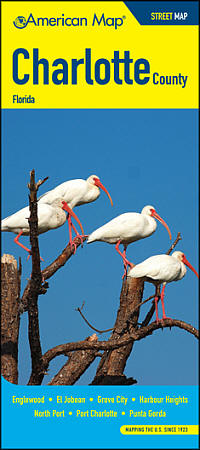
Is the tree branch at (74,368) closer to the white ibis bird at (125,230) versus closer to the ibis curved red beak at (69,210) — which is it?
the white ibis bird at (125,230)

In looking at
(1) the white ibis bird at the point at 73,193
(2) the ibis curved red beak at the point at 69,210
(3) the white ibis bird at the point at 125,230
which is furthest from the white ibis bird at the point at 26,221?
(1) the white ibis bird at the point at 73,193

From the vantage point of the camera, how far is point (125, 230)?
14539 mm

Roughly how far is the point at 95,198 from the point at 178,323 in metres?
6.70

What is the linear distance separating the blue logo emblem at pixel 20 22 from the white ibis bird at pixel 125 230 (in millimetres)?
4906

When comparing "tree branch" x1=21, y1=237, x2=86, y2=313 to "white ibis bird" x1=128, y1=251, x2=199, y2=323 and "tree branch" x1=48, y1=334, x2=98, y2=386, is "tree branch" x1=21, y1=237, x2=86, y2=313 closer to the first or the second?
"tree branch" x1=48, y1=334, x2=98, y2=386

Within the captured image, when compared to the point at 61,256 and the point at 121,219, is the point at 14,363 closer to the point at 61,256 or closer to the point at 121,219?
the point at 61,256

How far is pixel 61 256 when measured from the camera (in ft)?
48.0

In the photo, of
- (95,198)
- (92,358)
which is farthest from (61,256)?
(95,198)

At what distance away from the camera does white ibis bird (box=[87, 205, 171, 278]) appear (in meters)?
14.5

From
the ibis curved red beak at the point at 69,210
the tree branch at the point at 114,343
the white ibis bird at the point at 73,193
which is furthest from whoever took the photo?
the white ibis bird at the point at 73,193

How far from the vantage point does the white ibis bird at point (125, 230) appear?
14.5m

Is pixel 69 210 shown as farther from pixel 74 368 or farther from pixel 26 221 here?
pixel 74 368

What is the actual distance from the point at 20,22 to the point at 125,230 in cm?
522

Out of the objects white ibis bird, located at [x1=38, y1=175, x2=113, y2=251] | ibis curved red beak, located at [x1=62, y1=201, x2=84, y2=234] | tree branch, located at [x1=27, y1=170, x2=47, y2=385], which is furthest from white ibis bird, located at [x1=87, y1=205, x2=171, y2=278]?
tree branch, located at [x1=27, y1=170, x2=47, y2=385]
